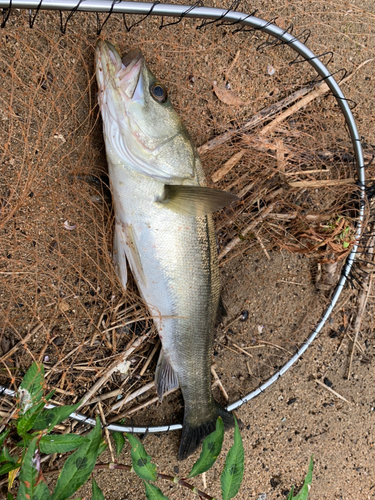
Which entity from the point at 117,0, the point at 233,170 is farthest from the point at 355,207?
the point at 117,0

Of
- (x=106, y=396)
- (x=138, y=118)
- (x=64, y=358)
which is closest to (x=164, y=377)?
(x=106, y=396)

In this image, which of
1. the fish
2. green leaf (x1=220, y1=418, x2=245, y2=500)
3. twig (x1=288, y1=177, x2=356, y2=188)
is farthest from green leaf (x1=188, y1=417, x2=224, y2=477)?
twig (x1=288, y1=177, x2=356, y2=188)

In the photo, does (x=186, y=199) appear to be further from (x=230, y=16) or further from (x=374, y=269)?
(x=374, y=269)

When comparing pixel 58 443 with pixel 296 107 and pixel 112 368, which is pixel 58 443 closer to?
pixel 112 368

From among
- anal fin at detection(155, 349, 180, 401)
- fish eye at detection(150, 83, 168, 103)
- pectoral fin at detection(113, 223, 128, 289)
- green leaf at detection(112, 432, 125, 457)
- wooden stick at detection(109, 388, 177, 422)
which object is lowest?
green leaf at detection(112, 432, 125, 457)

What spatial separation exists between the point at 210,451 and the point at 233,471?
0.22 metres

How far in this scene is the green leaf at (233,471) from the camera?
1870 mm

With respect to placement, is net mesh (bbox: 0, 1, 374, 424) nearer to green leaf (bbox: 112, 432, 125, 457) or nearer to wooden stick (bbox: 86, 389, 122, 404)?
wooden stick (bbox: 86, 389, 122, 404)

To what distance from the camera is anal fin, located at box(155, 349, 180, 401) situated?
2480mm

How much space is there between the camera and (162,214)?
2176mm

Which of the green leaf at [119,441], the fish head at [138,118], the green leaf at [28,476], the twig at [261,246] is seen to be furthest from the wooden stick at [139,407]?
the fish head at [138,118]

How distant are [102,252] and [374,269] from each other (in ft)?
7.25

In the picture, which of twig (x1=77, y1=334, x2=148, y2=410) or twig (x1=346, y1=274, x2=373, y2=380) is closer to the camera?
twig (x1=77, y1=334, x2=148, y2=410)

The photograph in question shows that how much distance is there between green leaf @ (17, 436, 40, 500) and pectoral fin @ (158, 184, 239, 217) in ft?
4.44
